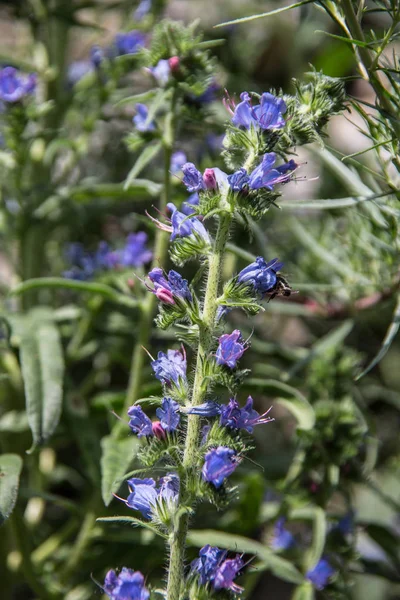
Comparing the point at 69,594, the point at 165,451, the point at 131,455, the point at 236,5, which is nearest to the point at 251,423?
the point at 165,451

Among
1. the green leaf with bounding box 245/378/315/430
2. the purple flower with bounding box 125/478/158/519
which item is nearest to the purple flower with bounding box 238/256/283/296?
the purple flower with bounding box 125/478/158/519

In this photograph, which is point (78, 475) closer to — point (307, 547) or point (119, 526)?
point (119, 526)

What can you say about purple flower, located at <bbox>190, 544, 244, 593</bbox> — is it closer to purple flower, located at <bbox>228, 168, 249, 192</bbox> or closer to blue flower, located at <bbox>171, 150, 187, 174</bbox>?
purple flower, located at <bbox>228, 168, 249, 192</bbox>

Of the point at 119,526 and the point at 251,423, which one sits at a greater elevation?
the point at 251,423

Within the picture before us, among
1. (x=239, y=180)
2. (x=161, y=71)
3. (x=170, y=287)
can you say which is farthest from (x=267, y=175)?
(x=161, y=71)

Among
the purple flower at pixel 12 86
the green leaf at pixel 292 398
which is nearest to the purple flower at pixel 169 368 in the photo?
the green leaf at pixel 292 398

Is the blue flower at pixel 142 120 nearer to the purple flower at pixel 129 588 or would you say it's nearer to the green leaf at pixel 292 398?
the green leaf at pixel 292 398
